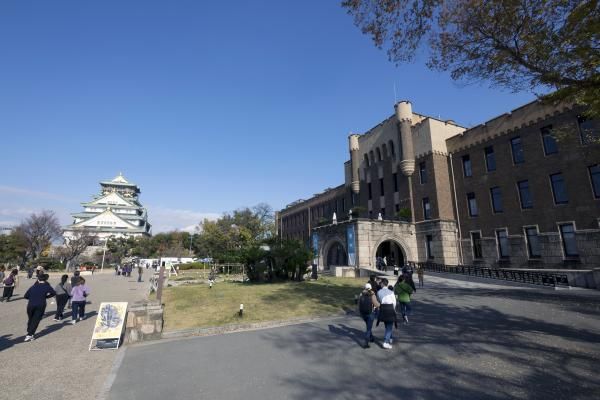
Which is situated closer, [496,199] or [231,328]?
[231,328]

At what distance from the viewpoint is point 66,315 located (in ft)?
44.8

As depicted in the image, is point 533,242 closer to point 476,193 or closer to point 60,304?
point 476,193

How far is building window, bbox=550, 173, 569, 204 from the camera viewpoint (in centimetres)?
2192

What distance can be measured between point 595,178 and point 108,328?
29265 mm

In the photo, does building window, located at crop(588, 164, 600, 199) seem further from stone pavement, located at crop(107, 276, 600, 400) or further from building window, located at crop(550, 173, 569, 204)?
stone pavement, located at crop(107, 276, 600, 400)

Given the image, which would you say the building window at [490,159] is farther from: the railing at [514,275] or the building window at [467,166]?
the railing at [514,275]

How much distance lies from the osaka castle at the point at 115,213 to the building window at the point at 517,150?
277 ft

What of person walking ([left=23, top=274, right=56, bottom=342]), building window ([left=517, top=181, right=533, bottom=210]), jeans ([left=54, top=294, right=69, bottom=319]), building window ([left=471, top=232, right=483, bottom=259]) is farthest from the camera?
building window ([left=471, top=232, right=483, bottom=259])

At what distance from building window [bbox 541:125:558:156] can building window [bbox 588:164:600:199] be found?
265 cm

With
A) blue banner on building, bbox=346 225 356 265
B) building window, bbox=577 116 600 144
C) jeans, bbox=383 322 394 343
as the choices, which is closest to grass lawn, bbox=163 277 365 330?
jeans, bbox=383 322 394 343

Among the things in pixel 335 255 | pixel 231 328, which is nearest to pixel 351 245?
pixel 335 255

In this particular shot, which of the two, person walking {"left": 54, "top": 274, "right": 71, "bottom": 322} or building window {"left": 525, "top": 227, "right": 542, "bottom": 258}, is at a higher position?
building window {"left": 525, "top": 227, "right": 542, "bottom": 258}

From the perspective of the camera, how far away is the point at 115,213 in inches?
3602

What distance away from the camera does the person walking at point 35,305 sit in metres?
9.24
